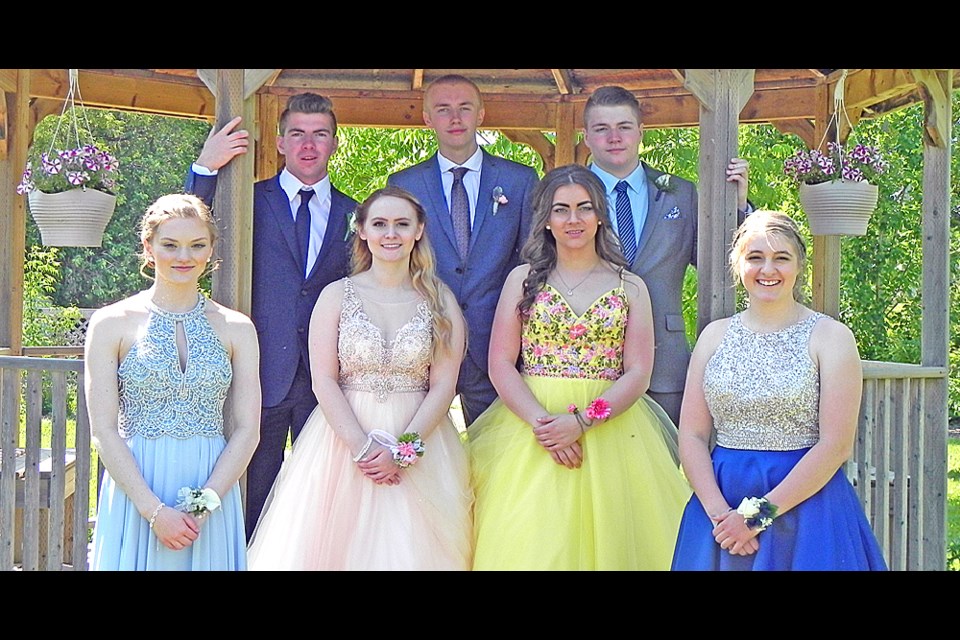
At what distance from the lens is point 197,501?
379 cm

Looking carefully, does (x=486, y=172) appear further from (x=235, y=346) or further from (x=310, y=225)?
(x=235, y=346)

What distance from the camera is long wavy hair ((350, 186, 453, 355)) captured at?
4.35 m

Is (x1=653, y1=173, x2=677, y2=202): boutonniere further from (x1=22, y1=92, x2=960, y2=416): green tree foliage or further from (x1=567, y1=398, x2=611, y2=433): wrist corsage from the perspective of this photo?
(x1=22, y1=92, x2=960, y2=416): green tree foliage

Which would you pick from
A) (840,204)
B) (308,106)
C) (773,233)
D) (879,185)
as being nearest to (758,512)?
(773,233)

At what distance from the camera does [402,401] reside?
433 cm

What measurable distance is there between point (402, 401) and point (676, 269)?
153 centimetres

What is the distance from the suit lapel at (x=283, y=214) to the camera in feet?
16.2

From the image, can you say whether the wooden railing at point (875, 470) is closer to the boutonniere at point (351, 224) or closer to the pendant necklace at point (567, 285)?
the boutonniere at point (351, 224)

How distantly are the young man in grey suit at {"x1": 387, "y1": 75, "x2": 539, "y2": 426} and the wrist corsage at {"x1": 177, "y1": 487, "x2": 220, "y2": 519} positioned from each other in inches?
60.0

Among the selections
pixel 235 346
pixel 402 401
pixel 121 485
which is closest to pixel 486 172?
pixel 402 401
